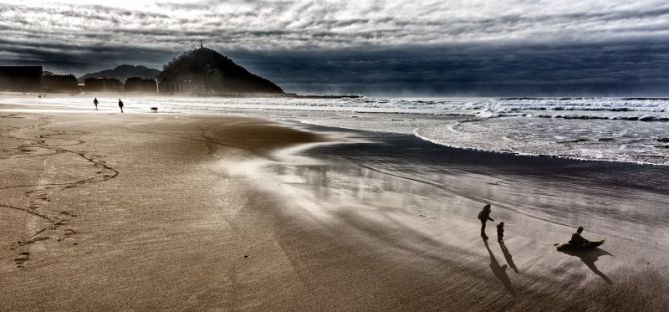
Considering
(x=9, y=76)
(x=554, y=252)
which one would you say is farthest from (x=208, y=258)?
(x=9, y=76)

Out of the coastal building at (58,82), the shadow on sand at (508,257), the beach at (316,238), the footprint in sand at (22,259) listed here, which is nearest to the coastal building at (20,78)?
the coastal building at (58,82)

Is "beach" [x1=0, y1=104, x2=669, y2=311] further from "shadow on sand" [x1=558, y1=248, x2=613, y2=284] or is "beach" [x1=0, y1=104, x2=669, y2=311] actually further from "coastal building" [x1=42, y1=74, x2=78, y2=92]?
"coastal building" [x1=42, y1=74, x2=78, y2=92]

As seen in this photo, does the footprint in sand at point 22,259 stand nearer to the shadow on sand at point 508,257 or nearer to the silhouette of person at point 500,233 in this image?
the shadow on sand at point 508,257

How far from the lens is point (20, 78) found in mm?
172500

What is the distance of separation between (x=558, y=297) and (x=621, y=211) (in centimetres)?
444

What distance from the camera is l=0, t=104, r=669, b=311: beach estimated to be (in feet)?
13.5

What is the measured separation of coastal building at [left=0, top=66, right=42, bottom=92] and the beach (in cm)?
20145

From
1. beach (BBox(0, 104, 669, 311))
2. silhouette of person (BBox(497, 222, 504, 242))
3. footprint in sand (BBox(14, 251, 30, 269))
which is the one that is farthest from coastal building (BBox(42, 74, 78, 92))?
silhouette of person (BBox(497, 222, 504, 242))

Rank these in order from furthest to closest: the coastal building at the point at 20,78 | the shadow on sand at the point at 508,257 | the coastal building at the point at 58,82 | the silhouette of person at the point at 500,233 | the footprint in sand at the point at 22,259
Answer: the coastal building at the point at 58,82
the coastal building at the point at 20,78
the silhouette of person at the point at 500,233
the shadow on sand at the point at 508,257
the footprint in sand at the point at 22,259

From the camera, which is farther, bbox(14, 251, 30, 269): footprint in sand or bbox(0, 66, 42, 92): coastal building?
bbox(0, 66, 42, 92): coastal building

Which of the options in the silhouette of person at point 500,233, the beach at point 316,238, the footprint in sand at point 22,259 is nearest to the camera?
the beach at point 316,238

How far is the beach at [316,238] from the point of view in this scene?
162 inches

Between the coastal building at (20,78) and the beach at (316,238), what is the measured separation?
201448 millimetres

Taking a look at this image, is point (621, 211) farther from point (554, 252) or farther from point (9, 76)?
point (9, 76)
